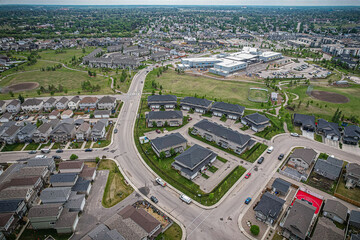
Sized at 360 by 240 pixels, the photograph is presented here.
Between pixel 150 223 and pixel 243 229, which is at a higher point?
pixel 150 223

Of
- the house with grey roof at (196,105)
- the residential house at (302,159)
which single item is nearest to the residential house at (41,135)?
the house with grey roof at (196,105)

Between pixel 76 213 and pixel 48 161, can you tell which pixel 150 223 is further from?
pixel 48 161

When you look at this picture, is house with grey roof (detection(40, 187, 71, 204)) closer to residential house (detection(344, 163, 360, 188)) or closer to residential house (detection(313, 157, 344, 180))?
residential house (detection(313, 157, 344, 180))

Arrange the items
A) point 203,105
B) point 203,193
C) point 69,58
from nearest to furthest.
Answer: point 203,193 < point 203,105 < point 69,58

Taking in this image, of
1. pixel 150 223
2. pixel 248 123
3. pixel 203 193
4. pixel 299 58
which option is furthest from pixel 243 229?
pixel 299 58

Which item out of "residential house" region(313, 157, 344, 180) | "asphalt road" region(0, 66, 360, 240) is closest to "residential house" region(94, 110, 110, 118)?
"asphalt road" region(0, 66, 360, 240)

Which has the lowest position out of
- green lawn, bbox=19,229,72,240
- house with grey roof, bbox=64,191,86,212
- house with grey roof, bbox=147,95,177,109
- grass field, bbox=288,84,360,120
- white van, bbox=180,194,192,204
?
green lawn, bbox=19,229,72,240
